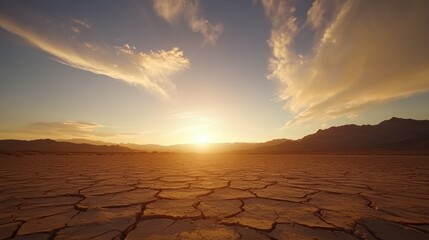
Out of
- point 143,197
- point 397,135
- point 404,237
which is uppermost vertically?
point 397,135

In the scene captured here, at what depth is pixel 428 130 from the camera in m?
34.6

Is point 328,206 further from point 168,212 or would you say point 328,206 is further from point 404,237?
point 168,212

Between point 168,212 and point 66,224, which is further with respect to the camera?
point 168,212

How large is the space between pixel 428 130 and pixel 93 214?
146 ft

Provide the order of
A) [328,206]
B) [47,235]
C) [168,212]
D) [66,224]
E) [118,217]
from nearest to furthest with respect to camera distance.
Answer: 1. [47,235]
2. [66,224]
3. [118,217]
4. [168,212]
5. [328,206]

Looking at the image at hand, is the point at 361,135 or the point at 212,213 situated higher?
the point at 361,135

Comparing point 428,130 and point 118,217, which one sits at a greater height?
point 428,130

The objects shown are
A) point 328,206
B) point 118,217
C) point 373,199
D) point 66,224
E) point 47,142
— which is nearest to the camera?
Answer: point 66,224

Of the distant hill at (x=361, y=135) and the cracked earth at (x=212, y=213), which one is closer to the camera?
the cracked earth at (x=212, y=213)

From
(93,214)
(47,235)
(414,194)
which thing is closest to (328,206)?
(414,194)

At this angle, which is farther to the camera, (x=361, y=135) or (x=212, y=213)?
(x=361, y=135)

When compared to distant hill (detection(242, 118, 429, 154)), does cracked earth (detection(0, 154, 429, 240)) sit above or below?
below

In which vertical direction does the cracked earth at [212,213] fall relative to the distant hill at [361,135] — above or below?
below

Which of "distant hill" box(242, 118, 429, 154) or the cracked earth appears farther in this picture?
"distant hill" box(242, 118, 429, 154)
